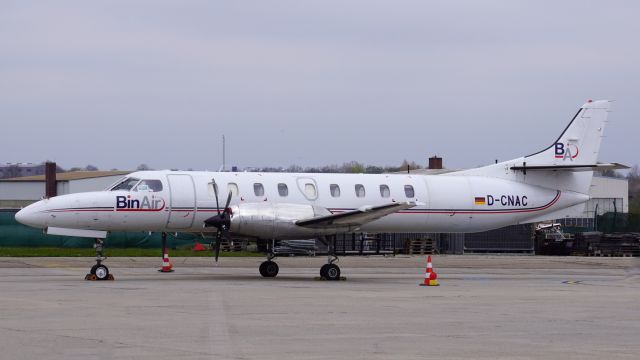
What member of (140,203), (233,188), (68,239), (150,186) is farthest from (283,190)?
(68,239)

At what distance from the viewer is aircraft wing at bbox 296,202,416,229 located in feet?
91.4

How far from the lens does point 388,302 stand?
67.8ft

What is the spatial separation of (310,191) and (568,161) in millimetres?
9947

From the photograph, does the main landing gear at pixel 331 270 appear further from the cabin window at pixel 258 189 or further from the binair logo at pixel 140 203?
the binair logo at pixel 140 203

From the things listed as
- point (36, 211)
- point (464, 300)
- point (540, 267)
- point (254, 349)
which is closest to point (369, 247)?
point (540, 267)

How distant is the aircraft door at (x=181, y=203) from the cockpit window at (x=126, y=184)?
3.40 ft

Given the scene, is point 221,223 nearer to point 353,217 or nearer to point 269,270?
point 269,270

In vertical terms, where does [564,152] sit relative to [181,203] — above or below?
above

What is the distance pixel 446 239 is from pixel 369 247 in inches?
246

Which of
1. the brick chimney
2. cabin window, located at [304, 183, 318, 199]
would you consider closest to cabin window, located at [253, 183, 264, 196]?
cabin window, located at [304, 183, 318, 199]

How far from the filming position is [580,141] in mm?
34562

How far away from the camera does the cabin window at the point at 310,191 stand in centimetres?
3019

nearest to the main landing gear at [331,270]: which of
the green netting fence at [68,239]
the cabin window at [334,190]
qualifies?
the cabin window at [334,190]

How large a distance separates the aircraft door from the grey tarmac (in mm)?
1684
